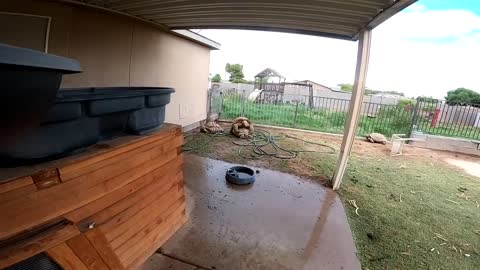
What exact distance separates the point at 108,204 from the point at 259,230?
152 centimetres

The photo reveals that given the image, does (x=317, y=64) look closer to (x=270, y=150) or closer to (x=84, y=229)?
(x=270, y=150)

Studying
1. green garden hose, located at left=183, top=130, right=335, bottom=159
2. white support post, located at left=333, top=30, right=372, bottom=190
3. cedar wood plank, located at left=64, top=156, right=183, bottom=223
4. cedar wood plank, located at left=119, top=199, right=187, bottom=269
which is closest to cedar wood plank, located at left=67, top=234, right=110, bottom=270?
cedar wood plank, located at left=64, top=156, right=183, bottom=223

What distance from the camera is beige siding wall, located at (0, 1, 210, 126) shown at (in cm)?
302

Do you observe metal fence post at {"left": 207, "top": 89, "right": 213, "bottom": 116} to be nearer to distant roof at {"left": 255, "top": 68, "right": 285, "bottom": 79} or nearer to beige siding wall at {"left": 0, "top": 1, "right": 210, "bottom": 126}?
beige siding wall at {"left": 0, "top": 1, "right": 210, "bottom": 126}

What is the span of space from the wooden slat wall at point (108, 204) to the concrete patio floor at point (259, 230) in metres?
0.28

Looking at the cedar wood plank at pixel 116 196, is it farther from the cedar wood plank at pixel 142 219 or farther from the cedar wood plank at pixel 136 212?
the cedar wood plank at pixel 142 219

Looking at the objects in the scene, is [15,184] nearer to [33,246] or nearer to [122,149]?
[33,246]

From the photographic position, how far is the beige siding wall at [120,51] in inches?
119

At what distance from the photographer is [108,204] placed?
147 cm

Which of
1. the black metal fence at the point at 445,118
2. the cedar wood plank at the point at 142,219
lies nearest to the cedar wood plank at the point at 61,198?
the cedar wood plank at the point at 142,219

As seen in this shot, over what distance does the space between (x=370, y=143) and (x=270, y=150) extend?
3.56m

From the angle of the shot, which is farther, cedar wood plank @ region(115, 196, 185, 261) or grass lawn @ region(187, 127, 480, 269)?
grass lawn @ region(187, 127, 480, 269)

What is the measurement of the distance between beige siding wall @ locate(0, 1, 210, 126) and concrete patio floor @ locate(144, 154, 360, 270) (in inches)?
83.7

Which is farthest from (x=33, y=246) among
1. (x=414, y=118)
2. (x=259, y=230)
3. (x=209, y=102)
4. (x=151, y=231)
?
(x=414, y=118)
